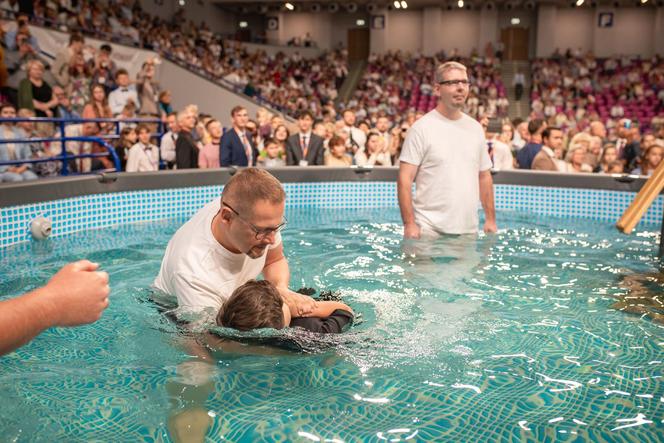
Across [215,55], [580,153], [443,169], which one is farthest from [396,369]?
[215,55]

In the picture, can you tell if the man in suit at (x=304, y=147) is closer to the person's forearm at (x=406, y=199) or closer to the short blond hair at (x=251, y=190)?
the person's forearm at (x=406, y=199)

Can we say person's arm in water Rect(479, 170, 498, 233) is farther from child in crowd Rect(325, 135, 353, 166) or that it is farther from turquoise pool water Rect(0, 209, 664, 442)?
child in crowd Rect(325, 135, 353, 166)

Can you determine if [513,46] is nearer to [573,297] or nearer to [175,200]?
[175,200]

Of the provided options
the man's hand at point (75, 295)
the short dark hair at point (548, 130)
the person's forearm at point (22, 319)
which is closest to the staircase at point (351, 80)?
the short dark hair at point (548, 130)

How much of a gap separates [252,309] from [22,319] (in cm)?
127

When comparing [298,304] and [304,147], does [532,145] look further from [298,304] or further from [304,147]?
[298,304]

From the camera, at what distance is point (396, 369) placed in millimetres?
2900

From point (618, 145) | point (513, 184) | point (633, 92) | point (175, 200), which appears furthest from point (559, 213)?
point (633, 92)

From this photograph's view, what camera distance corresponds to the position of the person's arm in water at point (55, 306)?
4.72 feet

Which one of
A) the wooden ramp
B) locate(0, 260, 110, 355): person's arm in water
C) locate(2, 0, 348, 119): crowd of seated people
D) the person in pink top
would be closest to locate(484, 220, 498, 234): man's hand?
the wooden ramp

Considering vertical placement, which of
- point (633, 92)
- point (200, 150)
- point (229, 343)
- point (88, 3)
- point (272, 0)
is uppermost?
point (272, 0)

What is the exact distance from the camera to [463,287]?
422 cm

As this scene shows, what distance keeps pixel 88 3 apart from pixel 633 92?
1823 cm

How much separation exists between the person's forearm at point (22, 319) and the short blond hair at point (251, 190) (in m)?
1.14
